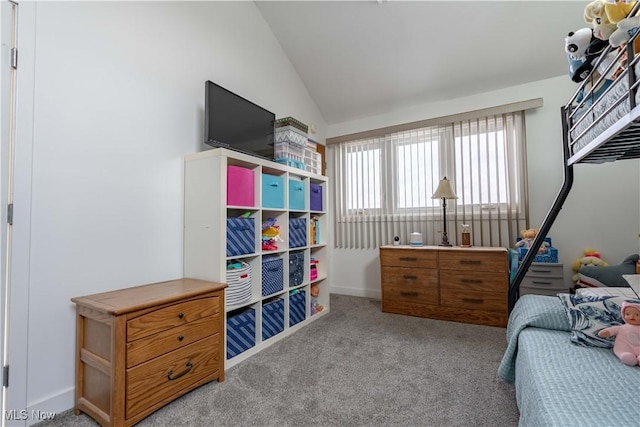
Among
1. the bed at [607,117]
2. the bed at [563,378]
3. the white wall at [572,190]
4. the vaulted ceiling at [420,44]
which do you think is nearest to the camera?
the bed at [563,378]

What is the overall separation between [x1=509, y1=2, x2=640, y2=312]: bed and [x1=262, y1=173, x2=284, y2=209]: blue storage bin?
189 cm

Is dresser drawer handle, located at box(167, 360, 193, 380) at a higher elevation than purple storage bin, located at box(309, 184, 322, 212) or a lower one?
lower

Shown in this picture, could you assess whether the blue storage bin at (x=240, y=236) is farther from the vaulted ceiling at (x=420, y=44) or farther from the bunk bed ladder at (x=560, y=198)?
the vaulted ceiling at (x=420, y=44)

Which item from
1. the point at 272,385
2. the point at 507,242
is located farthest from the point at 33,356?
the point at 507,242

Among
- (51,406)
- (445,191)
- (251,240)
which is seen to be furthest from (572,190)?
(51,406)

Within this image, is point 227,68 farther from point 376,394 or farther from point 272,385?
point 376,394

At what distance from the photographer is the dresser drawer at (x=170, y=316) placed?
1.30 m

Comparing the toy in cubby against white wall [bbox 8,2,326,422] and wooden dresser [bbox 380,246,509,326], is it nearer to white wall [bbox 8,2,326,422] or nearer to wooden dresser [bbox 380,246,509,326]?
wooden dresser [bbox 380,246,509,326]

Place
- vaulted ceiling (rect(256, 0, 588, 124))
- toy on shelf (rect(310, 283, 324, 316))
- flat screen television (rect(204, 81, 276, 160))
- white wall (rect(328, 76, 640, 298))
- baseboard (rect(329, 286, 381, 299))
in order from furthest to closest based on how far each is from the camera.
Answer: baseboard (rect(329, 286, 381, 299)), toy on shelf (rect(310, 283, 324, 316)), white wall (rect(328, 76, 640, 298)), vaulted ceiling (rect(256, 0, 588, 124)), flat screen television (rect(204, 81, 276, 160))

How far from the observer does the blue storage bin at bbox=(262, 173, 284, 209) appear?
7.41ft

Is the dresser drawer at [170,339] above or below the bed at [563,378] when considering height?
below

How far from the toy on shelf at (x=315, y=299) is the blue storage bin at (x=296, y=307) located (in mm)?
229

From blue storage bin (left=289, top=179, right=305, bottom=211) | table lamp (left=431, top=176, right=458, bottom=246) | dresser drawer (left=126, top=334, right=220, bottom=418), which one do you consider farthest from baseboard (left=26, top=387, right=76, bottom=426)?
table lamp (left=431, top=176, right=458, bottom=246)

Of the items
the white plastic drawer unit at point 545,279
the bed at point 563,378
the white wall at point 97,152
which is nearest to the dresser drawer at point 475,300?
the white plastic drawer unit at point 545,279
